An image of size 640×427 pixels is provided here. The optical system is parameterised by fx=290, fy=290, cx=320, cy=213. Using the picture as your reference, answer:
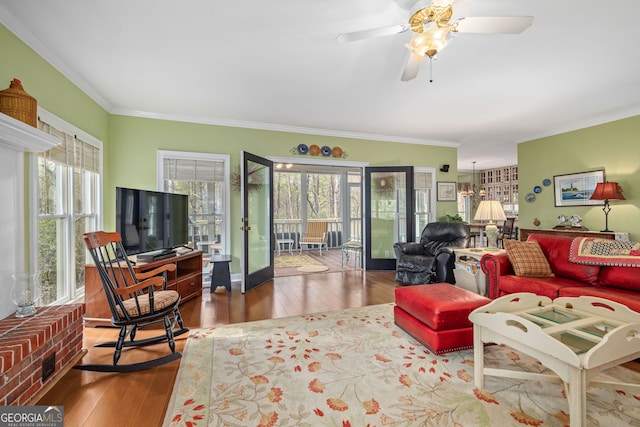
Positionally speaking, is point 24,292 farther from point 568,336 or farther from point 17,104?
point 568,336

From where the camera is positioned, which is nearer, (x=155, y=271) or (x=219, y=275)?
(x=155, y=271)

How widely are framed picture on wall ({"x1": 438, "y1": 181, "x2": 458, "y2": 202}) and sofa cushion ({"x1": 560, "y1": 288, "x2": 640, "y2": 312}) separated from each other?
377cm

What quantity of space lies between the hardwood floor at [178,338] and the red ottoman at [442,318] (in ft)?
3.76

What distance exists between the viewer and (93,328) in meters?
2.85

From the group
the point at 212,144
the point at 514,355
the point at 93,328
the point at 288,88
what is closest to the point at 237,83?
the point at 288,88

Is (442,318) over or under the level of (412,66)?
under

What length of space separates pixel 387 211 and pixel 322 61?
11.3 ft

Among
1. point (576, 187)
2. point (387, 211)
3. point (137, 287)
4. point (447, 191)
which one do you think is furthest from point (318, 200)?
point (137, 287)

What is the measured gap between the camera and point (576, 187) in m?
5.14

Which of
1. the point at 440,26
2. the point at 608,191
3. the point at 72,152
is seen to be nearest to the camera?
the point at 440,26

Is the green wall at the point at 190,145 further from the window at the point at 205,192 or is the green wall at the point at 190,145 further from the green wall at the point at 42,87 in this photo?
the green wall at the point at 42,87

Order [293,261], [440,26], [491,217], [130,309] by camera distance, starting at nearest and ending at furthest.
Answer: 1. [440,26]
2. [130,309]
3. [491,217]
4. [293,261]

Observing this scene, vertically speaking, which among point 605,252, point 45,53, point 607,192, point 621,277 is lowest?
point 621,277

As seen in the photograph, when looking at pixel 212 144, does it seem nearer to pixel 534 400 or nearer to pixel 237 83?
pixel 237 83
